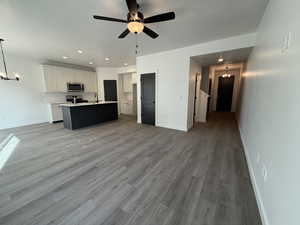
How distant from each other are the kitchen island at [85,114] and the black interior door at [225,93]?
21.4ft

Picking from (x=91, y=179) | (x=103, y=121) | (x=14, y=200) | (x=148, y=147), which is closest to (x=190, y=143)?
(x=148, y=147)

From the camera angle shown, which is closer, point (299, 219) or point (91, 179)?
point (299, 219)

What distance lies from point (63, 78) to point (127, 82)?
3.10 m

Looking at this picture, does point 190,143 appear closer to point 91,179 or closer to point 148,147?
point 148,147

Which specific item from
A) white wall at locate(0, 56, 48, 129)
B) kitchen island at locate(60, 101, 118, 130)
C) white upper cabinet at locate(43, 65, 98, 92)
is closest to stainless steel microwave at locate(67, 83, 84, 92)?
white upper cabinet at locate(43, 65, 98, 92)

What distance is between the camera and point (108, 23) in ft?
8.01

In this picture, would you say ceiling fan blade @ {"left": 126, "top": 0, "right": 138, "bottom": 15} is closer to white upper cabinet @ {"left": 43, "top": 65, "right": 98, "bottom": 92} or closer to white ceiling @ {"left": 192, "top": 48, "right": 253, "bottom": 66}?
white ceiling @ {"left": 192, "top": 48, "right": 253, "bottom": 66}

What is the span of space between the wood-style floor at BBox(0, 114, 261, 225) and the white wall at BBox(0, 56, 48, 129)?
277 centimetres

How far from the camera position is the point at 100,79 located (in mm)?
6883

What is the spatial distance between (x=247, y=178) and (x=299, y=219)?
1.38 metres

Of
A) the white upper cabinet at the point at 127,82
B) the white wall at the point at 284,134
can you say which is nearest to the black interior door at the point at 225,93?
the white upper cabinet at the point at 127,82

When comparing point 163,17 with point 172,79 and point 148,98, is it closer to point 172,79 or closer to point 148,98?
point 172,79

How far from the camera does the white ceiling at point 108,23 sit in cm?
194

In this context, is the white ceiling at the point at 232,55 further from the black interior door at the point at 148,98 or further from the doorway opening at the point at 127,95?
the doorway opening at the point at 127,95
